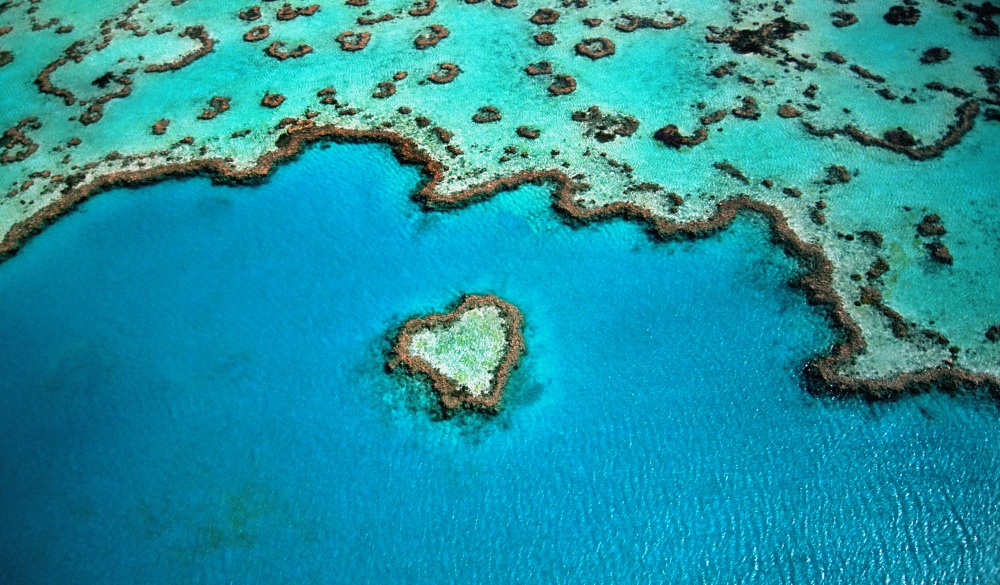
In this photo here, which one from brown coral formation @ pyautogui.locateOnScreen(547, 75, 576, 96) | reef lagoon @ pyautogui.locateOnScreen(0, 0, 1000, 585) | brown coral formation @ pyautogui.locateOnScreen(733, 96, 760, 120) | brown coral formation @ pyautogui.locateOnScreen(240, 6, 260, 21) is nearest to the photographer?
reef lagoon @ pyautogui.locateOnScreen(0, 0, 1000, 585)

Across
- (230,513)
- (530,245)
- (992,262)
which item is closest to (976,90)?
(992,262)

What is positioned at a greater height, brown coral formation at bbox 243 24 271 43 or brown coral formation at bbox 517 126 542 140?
brown coral formation at bbox 243 24 271 43

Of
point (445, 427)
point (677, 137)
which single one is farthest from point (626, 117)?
→ point (445, 427)

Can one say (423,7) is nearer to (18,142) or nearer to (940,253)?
(18,142)

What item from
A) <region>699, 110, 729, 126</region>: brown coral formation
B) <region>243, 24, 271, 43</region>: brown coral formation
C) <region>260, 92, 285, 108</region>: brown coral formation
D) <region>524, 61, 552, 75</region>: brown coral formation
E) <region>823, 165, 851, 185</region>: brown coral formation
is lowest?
<region>823, 165, 851, 185</region>: brown coral formation

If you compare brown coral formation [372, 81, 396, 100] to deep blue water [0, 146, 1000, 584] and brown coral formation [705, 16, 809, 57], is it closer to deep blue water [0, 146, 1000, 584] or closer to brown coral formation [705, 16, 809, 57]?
deep blue water [0, 146, 1000, 584]

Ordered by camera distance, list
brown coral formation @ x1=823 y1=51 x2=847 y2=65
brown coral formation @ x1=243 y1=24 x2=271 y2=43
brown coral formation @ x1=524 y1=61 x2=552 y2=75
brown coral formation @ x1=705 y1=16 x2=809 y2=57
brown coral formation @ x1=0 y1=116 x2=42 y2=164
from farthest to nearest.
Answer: brown coral formation @ x1=243 y1=24 x2=271 y2=43 → brown coral formation @ x1=705 y1=16 x2=809 y2=57 → brown coral formation @ x1=524 y1=61 x2=552 y2=75 → brown coral formation @ x1=823 y1=51 x2=847 y2=65 → brown coral formation @ x1=0 y1=116 x2=42 y2=164

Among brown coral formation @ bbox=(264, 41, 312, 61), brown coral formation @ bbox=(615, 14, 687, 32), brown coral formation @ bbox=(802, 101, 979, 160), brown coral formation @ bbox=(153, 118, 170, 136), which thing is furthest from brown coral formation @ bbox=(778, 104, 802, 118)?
brown coral formation @ bbox=(153, 118, 170, 136)

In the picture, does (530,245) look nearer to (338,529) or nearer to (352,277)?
(352,277)
